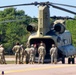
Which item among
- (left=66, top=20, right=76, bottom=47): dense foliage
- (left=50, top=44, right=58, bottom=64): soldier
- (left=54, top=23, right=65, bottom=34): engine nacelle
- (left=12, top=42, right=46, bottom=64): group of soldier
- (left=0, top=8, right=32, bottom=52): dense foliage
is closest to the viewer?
(left=50, top=44, right=58, bottom=64): soldier

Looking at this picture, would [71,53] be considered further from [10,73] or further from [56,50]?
[10,73]

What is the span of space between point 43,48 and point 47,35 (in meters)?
1.63

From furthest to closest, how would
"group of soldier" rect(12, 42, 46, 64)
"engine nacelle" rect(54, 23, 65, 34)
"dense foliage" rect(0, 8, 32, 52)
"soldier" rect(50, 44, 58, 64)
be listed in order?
1. "dense foliage" rect(0, 8, 32, 52)
2. "engine nacelle" rect(54, 23, 65, 34)
3. "group of soldier" rect(12, 42, 46, 64)
4. "soldier" rect(50, 44, 58, 64)

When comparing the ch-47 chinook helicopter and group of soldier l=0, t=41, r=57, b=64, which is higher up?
the ch-47 chinook helicopter

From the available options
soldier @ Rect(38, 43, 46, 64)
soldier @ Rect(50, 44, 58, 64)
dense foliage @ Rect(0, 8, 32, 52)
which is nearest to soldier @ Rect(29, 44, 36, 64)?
soldier @ Rect(38, 43, 46, 64)

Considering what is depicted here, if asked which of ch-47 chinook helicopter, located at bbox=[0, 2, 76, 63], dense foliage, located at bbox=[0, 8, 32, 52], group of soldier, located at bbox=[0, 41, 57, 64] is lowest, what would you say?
dense foliage, located at bbox=[0, 8, 32, 52]

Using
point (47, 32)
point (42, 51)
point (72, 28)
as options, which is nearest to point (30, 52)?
point (42, 51)

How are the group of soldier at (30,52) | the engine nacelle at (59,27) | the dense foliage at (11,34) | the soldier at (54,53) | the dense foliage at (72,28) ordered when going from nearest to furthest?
the soldier at (54,53) < the group of soldier at (30,52) < the engine nacelle at (59,27) < the dense foliage at (72,28) < the dense foliage at (11,34)

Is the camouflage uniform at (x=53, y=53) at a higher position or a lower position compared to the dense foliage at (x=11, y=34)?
higher

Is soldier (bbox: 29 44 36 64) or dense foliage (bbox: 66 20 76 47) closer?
soldier (bbox: 29 44 36 64)

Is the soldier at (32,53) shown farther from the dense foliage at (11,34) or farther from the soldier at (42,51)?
the dense foliage at (11,34)

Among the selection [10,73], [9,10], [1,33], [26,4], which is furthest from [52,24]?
[9,10]

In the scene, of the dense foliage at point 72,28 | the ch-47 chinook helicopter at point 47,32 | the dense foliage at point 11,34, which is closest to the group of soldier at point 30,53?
the ch-47 chinook helicopter at point 47,32

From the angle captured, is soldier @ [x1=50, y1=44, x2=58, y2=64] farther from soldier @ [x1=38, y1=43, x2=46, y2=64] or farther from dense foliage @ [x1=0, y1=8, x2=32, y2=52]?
dense foliage @ [x1=0, y1=8, x2=32, y2=52]
